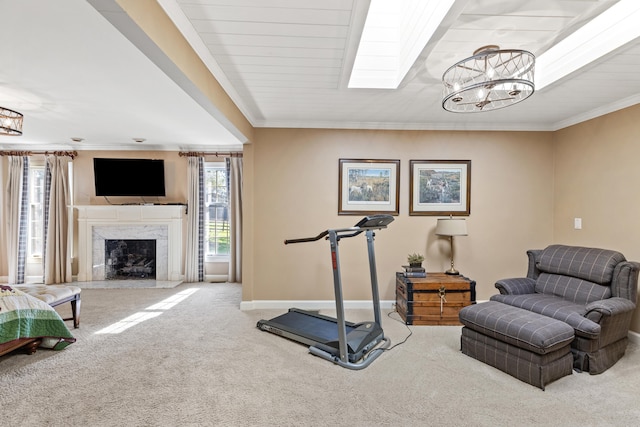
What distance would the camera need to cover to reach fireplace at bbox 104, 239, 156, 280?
5.52 meters

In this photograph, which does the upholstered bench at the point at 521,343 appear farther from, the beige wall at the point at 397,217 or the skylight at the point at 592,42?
the skylight at the point at 592,42

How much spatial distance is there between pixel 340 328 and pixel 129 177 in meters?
4.88

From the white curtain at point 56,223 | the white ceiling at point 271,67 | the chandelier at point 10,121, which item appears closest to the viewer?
the white ceiling at point 271,67

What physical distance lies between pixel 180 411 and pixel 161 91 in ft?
9.29

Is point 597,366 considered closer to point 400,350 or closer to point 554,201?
point 400,350

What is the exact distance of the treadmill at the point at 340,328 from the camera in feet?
8.32

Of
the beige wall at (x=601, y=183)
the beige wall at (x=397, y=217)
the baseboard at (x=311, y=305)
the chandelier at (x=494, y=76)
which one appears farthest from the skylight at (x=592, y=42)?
the baseboard at (x=311, y=305)

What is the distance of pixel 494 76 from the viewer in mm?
1941

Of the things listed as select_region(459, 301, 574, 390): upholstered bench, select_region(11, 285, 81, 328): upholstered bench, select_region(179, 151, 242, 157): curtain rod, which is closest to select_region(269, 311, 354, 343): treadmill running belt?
select_region(459, 301, 574, 390): upholstered bench

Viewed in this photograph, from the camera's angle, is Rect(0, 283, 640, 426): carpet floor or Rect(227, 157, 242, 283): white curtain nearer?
Rect(0, 283, 640, 426): carpet floor

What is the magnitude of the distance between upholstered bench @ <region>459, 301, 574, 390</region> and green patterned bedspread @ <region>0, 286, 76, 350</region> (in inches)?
148

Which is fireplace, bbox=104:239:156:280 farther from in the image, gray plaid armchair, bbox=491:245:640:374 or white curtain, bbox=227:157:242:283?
gray plaid armchair, bbox=491:245:640:374

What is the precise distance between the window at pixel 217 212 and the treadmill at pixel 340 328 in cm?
271

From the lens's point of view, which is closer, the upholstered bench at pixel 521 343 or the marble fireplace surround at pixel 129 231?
the upholstered bench at pixel 521 343
